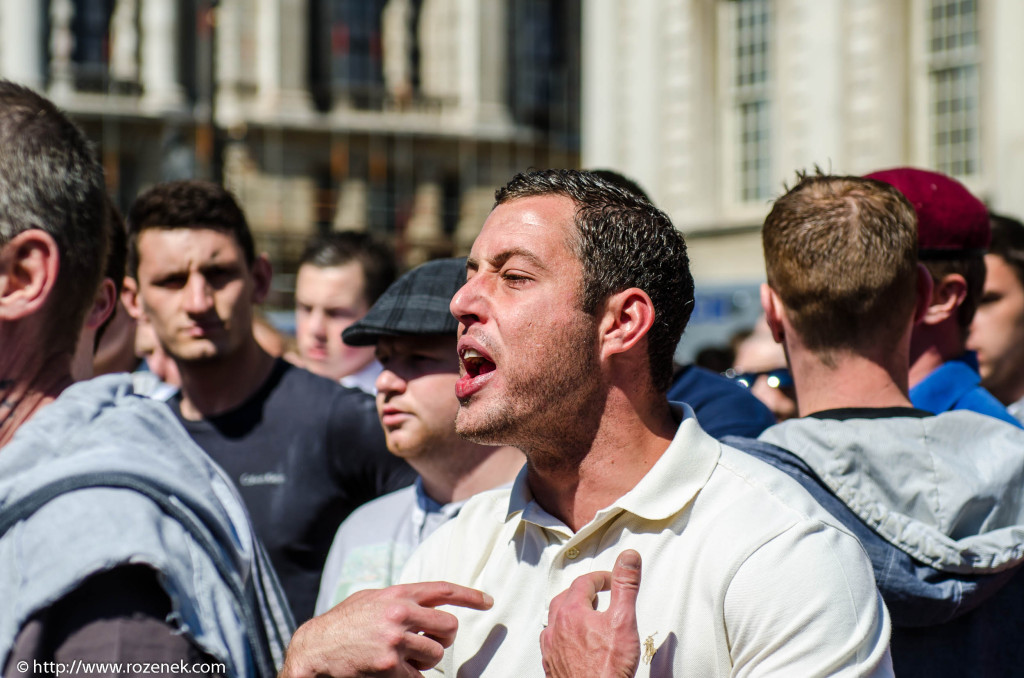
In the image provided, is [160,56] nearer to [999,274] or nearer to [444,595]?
[999,274]

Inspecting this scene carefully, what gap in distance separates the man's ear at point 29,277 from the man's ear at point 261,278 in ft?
9.80

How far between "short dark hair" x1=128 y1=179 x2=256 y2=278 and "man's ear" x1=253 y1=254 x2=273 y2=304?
0.08 metres

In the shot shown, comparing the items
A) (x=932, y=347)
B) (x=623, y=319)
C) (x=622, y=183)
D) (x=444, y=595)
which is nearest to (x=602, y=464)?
(x=623, y=319)

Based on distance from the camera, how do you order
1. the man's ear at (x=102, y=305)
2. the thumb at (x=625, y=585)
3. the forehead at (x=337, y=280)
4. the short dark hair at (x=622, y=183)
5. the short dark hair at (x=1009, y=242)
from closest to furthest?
1. the thumb at (x=625, y=585)
2. the man's ear at (x=102, y=305)
3. the short dark hair at (x=622, y=183)
4. the short dark hair at (x=1009, y=242)
5. the forehead at (x=337, y=280)

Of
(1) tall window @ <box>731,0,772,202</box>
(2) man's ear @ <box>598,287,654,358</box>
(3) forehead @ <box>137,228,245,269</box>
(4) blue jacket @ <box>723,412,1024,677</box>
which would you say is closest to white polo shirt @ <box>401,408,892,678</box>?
(2) man's ear @ <box>598,287,654,358</box>

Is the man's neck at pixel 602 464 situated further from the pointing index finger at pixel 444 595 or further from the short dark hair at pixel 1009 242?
the short dark hair at pixel 1009 242

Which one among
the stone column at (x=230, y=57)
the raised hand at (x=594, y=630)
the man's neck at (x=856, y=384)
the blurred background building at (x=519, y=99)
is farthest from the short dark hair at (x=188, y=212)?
the stone column at (x=230, y=57)

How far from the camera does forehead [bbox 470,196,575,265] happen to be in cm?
254

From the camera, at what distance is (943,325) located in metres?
3.40

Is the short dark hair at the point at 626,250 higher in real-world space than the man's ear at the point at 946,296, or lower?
higher

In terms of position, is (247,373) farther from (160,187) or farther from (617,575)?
(617,575)

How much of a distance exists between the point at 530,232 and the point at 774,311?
88 cm

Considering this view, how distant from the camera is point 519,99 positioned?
3972cm

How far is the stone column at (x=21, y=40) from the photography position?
33.8 meters
